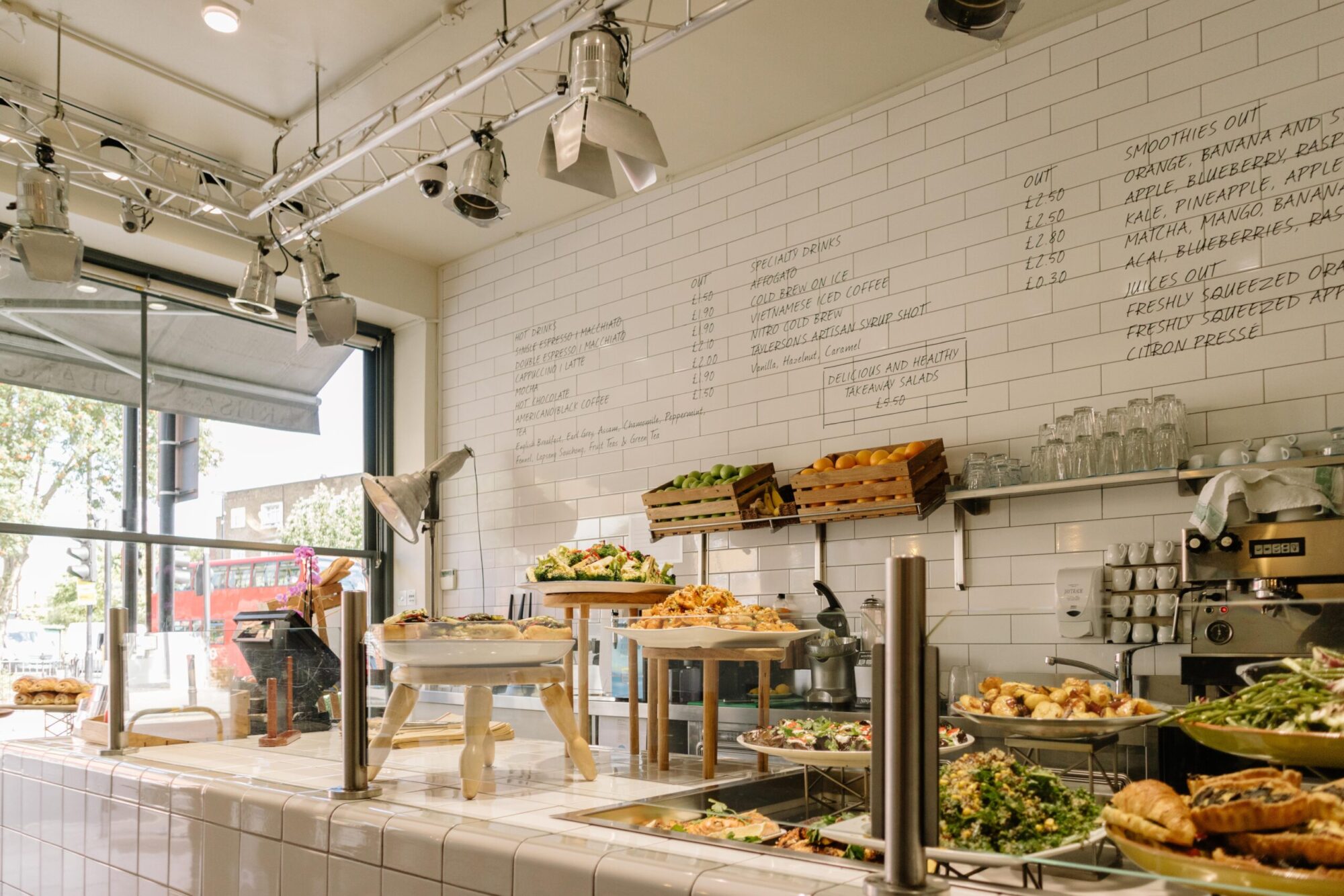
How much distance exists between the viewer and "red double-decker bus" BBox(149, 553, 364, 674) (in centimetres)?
561

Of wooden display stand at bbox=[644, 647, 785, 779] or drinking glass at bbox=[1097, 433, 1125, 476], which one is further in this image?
drinking glass at bbox=[1097, 433, 1125, 476]

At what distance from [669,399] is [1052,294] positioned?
2025mm

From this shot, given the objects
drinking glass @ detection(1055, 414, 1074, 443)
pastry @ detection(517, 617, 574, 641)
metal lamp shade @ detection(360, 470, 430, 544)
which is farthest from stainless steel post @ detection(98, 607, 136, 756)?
metal lamp shade @ detection(360, 470, 430, 544)

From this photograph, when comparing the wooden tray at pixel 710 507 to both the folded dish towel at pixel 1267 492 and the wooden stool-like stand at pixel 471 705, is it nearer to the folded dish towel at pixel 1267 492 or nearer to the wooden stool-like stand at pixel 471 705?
the folded dish towel at pixel 1267 492

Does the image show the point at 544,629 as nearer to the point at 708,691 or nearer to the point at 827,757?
the point at 708,691

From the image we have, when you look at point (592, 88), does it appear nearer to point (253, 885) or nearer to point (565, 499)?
point (253, 885)

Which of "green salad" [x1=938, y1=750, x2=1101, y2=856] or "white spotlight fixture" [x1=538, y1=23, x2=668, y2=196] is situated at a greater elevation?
"white spotlight fixture" [x1=538, y1=23, x2=668, y2=196]

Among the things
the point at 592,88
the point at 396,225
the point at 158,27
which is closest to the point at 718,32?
the point at 592,88

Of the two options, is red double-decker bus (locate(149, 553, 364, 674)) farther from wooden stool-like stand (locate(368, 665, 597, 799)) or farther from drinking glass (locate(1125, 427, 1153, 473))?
drinking glass (locate(1125, 427, 1153, 473))

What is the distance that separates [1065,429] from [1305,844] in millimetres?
3120

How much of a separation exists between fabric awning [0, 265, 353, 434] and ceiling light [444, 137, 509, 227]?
258 cm

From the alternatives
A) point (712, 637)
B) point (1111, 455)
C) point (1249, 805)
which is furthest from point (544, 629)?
→ point (1111, 455)

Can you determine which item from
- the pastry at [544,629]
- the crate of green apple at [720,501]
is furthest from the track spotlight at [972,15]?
the crate of green apple at [720,501]

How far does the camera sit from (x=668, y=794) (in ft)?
5.51
